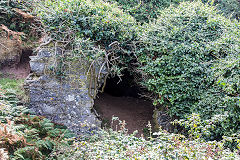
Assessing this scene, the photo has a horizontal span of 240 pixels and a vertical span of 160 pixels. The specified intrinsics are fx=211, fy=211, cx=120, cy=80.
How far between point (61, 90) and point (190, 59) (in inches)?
152

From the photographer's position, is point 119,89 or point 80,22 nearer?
point 80,22

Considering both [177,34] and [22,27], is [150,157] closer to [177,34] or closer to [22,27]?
[177,34]

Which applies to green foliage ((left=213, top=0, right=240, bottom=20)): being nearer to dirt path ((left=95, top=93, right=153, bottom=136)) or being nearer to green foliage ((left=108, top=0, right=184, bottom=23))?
green foliage ((left=108, top=0, right=184, bottom=23))

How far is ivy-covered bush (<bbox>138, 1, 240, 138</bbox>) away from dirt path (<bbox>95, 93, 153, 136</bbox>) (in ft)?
5.27

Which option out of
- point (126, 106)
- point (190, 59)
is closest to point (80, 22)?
point (190, 59)

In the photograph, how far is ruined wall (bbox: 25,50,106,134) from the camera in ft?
20.3

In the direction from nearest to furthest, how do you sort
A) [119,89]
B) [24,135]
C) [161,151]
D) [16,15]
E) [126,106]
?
[161,151] → [24,135] → [16,15] → [126,106] → [119,89]

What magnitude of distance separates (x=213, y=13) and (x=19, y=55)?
7.41 metres

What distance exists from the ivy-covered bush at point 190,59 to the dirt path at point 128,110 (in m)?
1.61

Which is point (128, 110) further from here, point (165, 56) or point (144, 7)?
point (144, 7)

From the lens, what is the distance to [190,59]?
19.8 feet

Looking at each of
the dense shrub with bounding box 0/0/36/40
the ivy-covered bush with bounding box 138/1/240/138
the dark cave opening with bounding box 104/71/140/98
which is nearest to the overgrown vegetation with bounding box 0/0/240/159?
the ivy-covered bush with bounding box 138/1/240/138

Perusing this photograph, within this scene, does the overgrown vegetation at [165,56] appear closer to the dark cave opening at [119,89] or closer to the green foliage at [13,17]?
the green foliage at [13,17]

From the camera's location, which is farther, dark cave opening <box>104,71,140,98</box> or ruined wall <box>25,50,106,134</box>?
dark cave opening <box>104,71,140,98</box>
